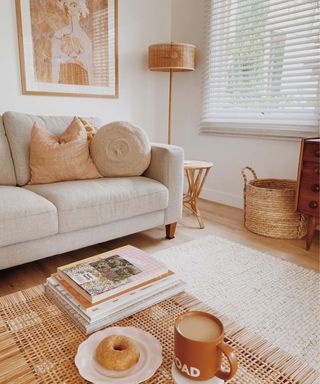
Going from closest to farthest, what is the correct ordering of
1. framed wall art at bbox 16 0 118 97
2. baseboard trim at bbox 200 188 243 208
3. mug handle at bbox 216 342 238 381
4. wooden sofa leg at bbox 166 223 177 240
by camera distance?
mug handle at bbox 216 342 238 381, wooden sofa leg at bbox 166 223 177 240, framed wall art at bbox 16 0 118 97, baseboard trim at bbox 200 188 243 208

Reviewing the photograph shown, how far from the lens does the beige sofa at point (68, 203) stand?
5.25 ft

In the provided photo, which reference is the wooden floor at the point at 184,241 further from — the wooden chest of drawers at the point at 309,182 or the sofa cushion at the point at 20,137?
the sofa cushion at the point at 20,137

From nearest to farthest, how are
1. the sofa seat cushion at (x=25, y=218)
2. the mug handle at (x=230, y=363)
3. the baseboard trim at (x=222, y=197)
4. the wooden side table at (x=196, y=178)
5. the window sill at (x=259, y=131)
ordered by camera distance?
the mug handle at (x=230, y=363) < the sofa seat cushion at (x=25, y=218) < the wooden side table at (x=196, y=178) < the window sill at (x=259, y=131) < the baseboard trim at (x=222, y=197)

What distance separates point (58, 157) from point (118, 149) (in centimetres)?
39

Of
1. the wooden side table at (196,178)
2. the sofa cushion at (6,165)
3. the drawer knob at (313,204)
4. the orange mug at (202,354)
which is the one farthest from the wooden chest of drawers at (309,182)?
the sofa cushion at (6,165)

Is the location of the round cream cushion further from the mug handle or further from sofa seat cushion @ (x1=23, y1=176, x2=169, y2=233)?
the mug handle

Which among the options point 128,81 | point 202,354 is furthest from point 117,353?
point 128,81

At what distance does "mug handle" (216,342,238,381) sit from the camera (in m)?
0.59

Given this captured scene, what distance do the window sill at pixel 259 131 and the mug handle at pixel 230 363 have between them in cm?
225

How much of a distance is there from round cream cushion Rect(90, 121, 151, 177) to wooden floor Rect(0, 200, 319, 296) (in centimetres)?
51

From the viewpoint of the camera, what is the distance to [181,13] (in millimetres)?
3408

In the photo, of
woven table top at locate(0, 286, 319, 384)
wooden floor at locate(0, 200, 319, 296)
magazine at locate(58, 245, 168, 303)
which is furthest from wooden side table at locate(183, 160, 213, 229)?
woven table top at locate(0, 286, 319, 384)

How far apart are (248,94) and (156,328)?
8.45 ft

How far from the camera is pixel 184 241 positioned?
7.52 ft
